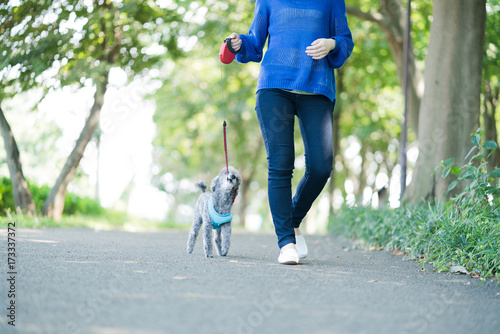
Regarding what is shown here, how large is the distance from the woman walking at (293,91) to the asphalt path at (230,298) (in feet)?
2.11

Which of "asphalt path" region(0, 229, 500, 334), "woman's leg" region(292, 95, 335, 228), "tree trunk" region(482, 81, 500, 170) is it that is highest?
"tree trunk" region(482, 81, 500, 170)

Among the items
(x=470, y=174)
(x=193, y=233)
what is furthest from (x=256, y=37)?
(x=470, y=174)

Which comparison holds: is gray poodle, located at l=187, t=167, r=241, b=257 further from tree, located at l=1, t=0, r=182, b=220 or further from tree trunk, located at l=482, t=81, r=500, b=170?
tree trunk, located at l=482, t=81, r=500, b=170

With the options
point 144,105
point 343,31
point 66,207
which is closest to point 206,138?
point 144,105

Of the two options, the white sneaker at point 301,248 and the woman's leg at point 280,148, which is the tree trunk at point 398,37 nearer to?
the white sneaker at point 301,248

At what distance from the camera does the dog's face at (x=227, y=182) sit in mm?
4488

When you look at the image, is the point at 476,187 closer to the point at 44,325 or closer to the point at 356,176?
the point at 44,325

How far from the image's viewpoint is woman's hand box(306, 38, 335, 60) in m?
3.89

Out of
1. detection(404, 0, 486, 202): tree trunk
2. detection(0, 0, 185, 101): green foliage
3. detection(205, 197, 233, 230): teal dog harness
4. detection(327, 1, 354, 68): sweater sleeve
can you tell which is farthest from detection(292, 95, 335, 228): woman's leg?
detection(0, 0, 185, 101): green foliage

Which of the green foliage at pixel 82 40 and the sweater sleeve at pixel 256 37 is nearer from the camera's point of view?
the sweater sleeve at pixel 256 37

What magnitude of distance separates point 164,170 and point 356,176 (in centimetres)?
1100

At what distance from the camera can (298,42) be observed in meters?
4.08

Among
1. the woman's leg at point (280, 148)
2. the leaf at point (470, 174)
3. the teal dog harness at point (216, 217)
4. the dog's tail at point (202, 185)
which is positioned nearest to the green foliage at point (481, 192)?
the leaf at point (470, 174)

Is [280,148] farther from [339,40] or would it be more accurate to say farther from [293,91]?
[339,40]
